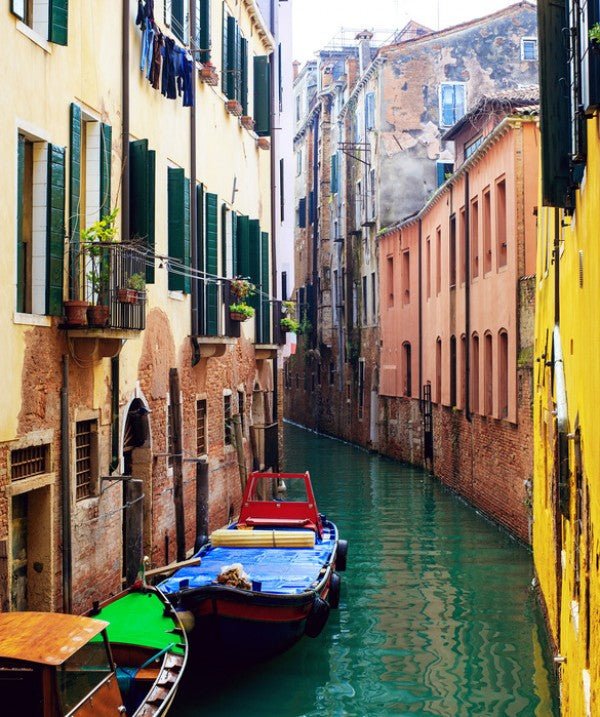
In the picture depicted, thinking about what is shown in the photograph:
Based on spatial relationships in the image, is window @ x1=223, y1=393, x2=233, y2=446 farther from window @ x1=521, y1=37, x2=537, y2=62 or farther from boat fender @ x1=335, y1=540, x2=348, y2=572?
window @ x1=521, y1=37, x2=537, y2=62

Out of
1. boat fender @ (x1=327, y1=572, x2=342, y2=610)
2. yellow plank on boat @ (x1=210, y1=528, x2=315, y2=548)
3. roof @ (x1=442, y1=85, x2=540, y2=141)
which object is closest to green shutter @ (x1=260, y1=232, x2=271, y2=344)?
roof @ (x1=442, y1=85, x2=540, y2=141)

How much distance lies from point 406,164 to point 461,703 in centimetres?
2459

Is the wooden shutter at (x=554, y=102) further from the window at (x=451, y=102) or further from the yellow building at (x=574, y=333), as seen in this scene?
the window at (x=451, y=102)

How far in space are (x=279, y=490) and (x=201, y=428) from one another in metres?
7.59

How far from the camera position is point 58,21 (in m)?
9.94

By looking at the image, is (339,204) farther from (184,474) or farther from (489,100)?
(184,474)

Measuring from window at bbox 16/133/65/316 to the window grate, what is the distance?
21.3 ft

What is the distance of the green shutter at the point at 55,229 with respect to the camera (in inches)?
385

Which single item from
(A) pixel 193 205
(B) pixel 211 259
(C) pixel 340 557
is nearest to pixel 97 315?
(A) pixel 193 205

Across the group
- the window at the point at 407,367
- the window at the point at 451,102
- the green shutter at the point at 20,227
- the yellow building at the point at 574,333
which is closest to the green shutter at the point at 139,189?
the green shutter at the point at 20,227

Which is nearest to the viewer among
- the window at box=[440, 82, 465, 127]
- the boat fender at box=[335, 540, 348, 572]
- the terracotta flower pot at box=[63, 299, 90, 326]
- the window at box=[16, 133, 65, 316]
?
the window at box=[16, 133, 65, 316]

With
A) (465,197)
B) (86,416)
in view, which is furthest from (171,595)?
(465,197)

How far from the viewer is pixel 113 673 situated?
24.6 ft

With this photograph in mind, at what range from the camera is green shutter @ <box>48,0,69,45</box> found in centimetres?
984
